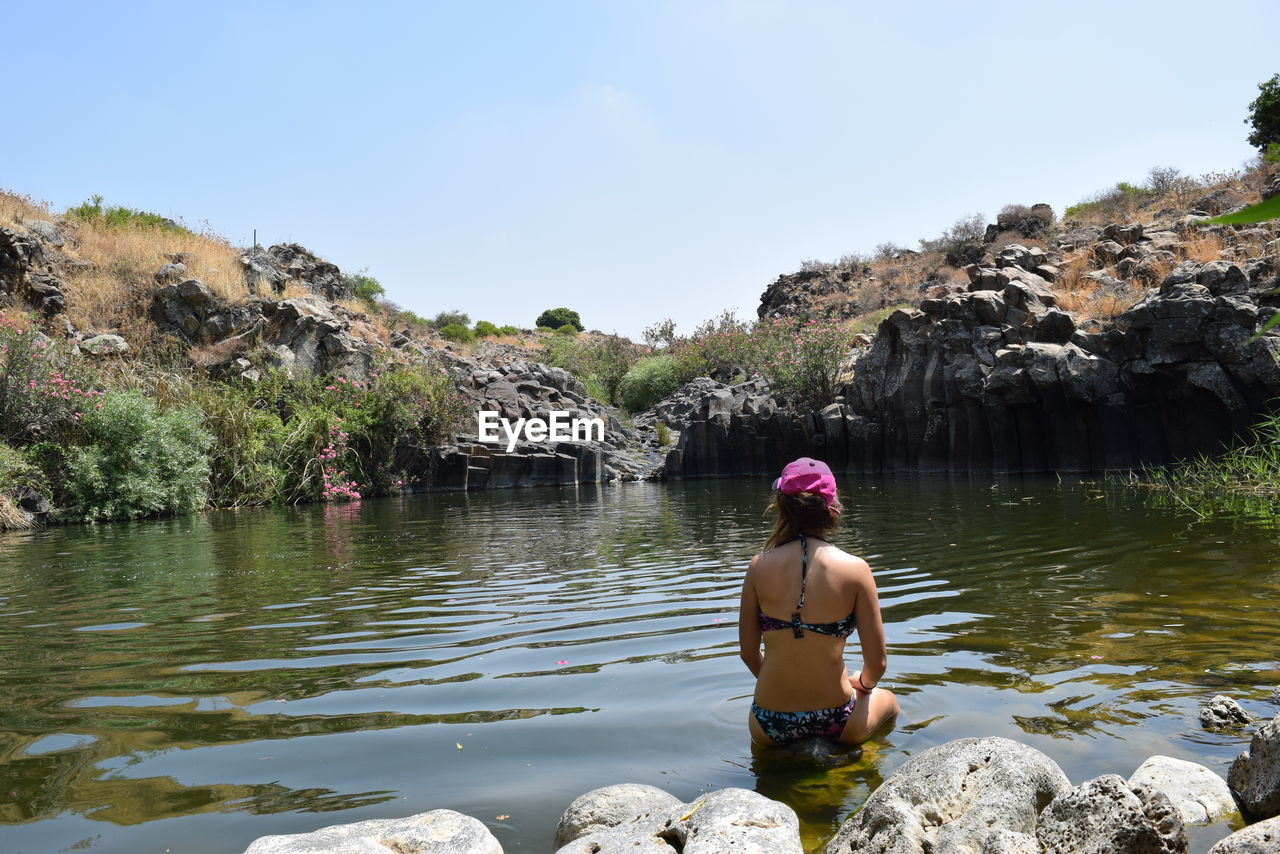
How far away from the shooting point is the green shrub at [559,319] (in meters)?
80.7

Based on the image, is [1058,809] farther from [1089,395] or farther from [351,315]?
[351,315]

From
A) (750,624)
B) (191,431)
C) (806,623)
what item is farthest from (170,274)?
(806,623)

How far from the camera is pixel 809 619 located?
13.2ft

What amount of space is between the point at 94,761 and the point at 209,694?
1137 millimetres

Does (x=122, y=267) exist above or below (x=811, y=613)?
above

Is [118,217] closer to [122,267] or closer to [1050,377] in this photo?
[122,267]

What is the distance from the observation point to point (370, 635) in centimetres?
696

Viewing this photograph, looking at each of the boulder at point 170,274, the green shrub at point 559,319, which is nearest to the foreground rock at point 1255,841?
the boulder at point 170,274

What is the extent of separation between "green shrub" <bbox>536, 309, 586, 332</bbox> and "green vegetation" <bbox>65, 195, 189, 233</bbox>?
4329 cm

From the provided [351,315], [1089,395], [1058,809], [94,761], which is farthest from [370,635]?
[351,315]

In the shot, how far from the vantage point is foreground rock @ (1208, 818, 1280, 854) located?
242 centimetres

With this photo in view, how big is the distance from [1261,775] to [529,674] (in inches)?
152

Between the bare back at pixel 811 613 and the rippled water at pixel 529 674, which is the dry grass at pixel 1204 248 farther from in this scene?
the bare back at pixel 811 613

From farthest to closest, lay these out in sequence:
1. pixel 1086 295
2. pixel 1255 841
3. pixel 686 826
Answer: pixel 1086 295
pixel 686 826
pixel 1255 841
